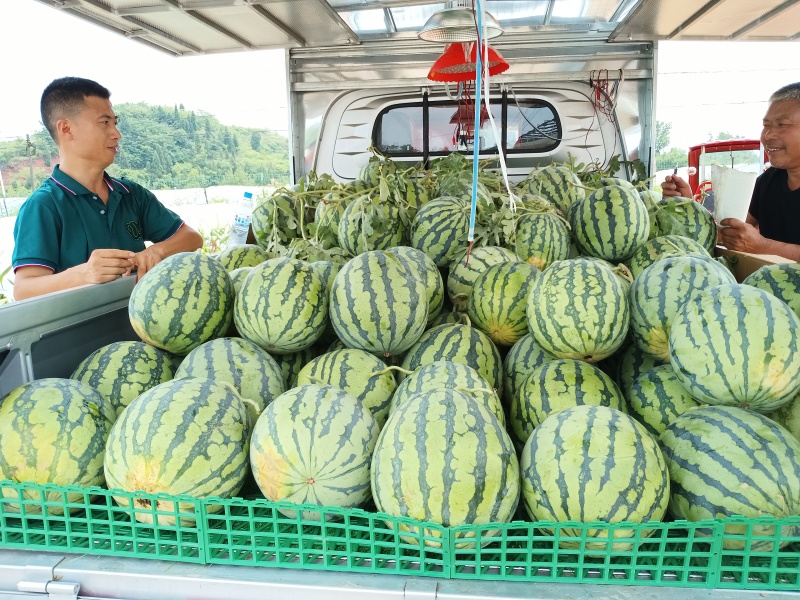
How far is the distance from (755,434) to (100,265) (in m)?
2.05

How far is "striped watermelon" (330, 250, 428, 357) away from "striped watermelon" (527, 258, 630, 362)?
0.35 m

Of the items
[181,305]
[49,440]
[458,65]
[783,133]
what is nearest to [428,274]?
[181,305]

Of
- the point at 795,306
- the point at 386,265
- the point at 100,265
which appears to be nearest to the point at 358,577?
the point at 386,265

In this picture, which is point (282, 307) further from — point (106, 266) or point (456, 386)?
point (106, 266)

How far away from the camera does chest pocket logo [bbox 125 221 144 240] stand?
3.41m

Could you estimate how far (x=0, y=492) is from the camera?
47.1 inches

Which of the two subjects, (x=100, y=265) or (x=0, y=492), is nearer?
(x=0, y=492)

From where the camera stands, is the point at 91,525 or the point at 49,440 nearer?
the point at 91,525

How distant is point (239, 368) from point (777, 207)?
4201 millimetres

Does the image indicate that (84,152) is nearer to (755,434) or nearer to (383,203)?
(383,203)

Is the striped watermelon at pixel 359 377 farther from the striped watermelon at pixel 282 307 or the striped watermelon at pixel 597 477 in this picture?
the striped watermelon at pixel 597 477

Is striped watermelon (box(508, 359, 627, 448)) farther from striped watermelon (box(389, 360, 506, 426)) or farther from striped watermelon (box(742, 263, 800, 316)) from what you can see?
striped watermelon (box(742, 263, 800, 316))

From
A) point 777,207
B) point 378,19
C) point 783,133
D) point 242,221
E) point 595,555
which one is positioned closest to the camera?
point 595,555

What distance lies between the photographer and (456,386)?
1349 mm
